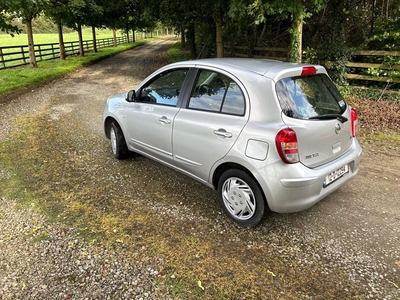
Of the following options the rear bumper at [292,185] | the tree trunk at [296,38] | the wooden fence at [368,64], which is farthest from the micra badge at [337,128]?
the wooden fence at [368,64]

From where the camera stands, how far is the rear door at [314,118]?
2.90 meters

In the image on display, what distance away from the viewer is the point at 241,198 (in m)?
3.26

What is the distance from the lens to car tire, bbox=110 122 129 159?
4.95 metres

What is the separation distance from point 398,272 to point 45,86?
13.5m

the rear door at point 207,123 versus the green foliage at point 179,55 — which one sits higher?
the green foliage at point 179,55

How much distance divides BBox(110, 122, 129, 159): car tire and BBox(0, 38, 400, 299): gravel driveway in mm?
326

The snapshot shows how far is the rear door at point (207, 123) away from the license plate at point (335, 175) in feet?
3.32

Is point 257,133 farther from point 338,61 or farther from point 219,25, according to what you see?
point 219,25

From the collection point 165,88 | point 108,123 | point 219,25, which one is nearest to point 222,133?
point 165,88

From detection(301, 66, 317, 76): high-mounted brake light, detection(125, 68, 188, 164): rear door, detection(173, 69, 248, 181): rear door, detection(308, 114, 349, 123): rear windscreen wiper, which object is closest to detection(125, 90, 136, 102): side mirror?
detection(125, 68, 188, 164): rear door

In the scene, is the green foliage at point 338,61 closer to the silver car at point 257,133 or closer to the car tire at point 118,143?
the silver car at point 257,133

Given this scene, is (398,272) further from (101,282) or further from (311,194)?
(101,282)

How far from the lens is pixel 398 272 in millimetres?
2670

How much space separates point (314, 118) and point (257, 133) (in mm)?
593
